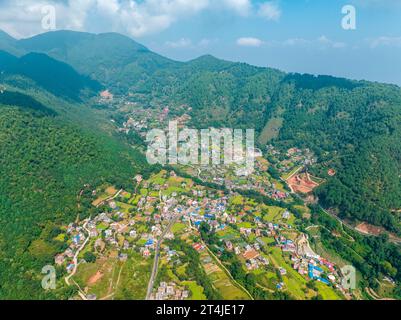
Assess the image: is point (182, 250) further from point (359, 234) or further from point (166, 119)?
point (166, 119)

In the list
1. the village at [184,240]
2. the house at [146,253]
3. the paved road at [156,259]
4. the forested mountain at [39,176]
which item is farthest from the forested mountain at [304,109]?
the forested mountain at [39,176]

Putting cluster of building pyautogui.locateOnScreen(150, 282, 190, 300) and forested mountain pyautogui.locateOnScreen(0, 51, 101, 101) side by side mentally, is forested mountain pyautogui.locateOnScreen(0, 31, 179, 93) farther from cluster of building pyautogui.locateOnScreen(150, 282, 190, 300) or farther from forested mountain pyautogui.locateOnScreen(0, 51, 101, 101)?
cluster of building pyautogui.locateOnScreen(150, 282, 190, 300)

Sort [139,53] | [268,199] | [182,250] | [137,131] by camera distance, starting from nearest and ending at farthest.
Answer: [182,250], [268,199], [137,131], [139,53]

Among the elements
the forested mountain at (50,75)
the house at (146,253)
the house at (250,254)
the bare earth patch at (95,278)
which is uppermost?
the forested mountain at (50,75)

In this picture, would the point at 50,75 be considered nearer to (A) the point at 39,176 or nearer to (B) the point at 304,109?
(A) the point at 39,176

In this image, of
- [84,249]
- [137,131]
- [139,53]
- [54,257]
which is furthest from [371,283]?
[139,53]

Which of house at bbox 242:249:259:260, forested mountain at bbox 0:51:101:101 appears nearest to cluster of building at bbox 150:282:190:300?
house at bbox 242:249:259:260

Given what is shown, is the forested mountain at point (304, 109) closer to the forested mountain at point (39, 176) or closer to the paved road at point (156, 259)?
the paved road at point (156, 259)

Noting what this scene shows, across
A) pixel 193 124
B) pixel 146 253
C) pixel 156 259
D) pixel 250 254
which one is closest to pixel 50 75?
pixel 193 124

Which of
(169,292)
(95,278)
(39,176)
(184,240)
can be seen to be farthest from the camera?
(39,176)

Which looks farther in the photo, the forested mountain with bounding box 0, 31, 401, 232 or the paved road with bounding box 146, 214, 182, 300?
the forested mountain with bounding box 0, 31, 401, 232

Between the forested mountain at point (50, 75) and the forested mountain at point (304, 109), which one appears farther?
the forested mountain at point (50, 75)
